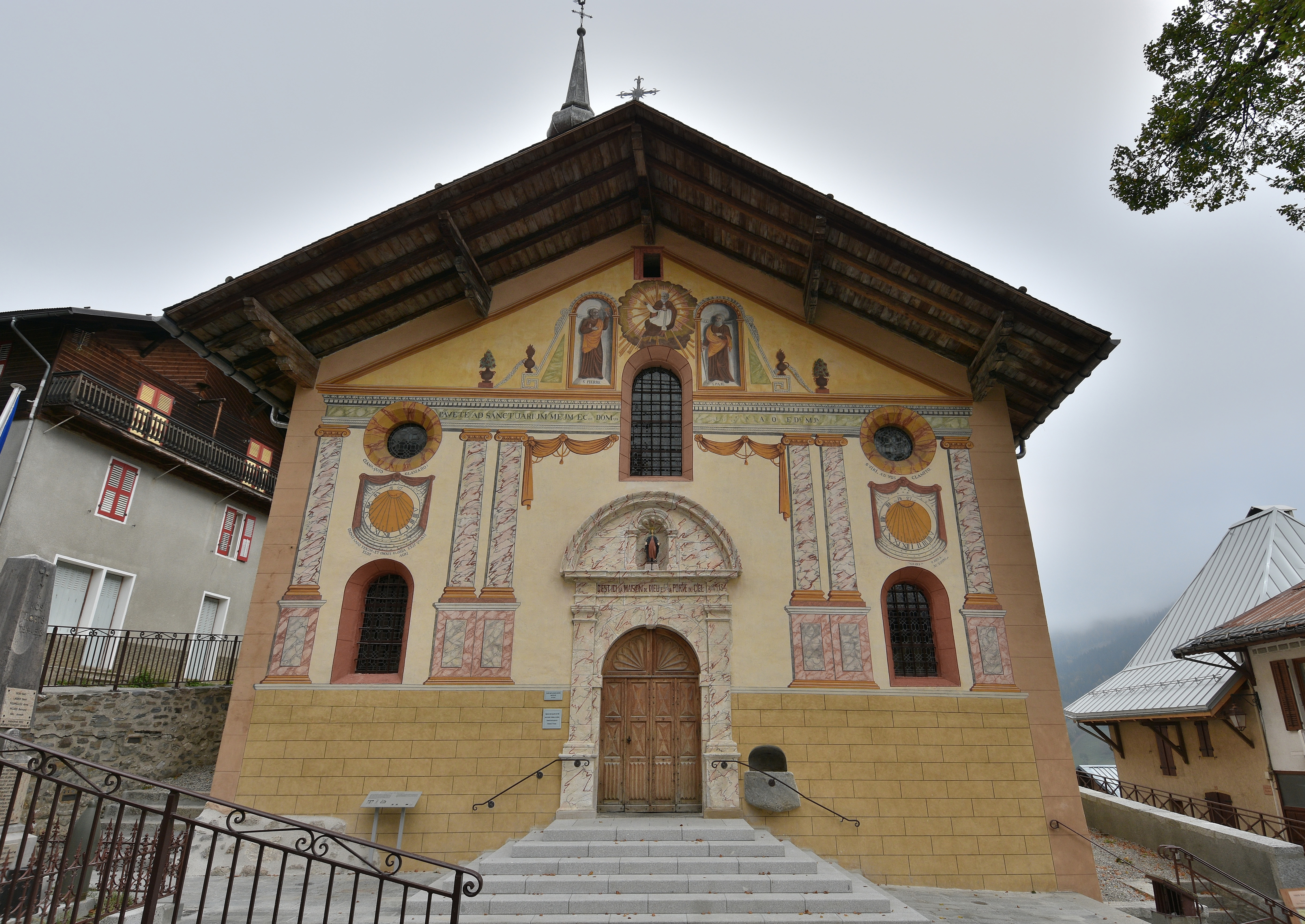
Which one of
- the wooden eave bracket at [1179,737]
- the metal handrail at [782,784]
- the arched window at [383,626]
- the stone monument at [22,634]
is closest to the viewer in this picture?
the stone monument at [22,634]

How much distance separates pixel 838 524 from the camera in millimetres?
11562

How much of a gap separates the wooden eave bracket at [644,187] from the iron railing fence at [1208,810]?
43.2ft

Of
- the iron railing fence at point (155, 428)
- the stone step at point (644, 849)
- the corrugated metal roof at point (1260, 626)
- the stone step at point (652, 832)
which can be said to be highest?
the iron railing fence at point (155, 428)

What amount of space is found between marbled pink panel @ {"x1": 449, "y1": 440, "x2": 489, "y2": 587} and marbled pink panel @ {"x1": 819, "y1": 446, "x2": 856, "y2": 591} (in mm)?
5357

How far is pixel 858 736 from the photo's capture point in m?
10.5

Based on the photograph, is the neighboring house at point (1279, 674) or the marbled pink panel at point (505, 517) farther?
the neighboring house at point (1279, 674)

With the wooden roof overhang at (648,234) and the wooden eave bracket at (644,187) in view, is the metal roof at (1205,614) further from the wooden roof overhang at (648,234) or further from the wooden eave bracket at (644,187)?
the wooden eave bracket at (644,187)

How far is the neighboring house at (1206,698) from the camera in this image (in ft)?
47.0

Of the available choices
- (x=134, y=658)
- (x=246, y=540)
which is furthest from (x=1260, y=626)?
(x=246, y=540)

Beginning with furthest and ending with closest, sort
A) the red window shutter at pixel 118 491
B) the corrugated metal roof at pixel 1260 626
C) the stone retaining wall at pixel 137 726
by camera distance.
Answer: the red window shutter at pixel 118 491 → the corrugated metal roof at pixel 1260 626 → the stone retaining wall at pixel 137 726

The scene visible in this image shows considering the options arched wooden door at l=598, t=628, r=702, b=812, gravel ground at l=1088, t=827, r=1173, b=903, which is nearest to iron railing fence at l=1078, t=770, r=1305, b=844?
gravel ground at l=1088, t=827, r=1173, b=903

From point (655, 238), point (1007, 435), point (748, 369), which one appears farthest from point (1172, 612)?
point (655, 238)

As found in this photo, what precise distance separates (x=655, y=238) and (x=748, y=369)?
311cm

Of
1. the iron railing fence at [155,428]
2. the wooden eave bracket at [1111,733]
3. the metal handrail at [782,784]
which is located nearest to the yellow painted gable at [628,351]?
the iron railing fence at [155,428]
